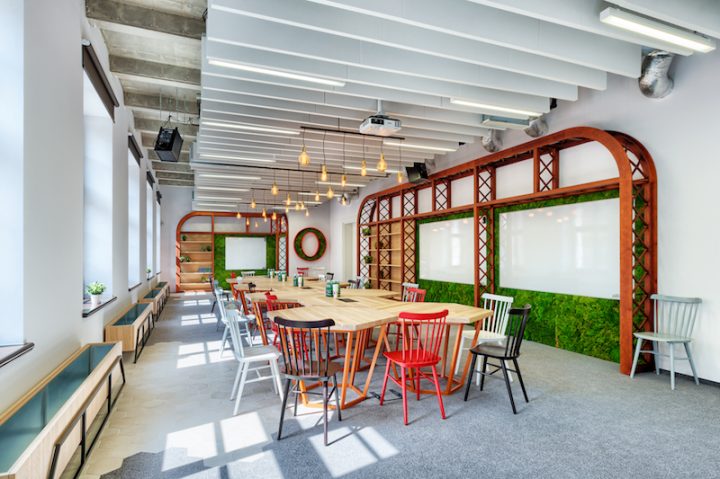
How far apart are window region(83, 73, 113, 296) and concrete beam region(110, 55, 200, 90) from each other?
0.81 metres

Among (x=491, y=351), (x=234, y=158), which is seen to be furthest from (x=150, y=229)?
(x=491, y=351)

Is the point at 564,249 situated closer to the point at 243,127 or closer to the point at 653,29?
the point at 653,29

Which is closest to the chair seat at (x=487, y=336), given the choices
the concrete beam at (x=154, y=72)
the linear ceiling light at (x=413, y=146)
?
the linear ceiling light at (x=413, y=146)

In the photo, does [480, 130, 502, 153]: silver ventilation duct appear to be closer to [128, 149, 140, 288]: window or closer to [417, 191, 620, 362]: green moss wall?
[417, 191, 620, 362]: green moss wall

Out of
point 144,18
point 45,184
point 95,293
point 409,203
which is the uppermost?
point 144,18

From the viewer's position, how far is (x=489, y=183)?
7480 millimetres

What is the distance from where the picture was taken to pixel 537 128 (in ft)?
20.1

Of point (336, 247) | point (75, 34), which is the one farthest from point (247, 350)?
point (336, 247)

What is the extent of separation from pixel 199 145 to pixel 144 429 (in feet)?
17.5

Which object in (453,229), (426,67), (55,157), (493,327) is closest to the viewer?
(55,157)

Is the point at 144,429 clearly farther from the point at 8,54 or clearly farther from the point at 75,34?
the point at 75,34

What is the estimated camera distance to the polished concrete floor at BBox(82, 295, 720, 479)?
273cm

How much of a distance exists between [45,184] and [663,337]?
605 cm

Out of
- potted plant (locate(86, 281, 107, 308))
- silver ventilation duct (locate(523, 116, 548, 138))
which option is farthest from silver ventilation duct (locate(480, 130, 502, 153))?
potted plant (locate(86, 281, 107, 308))
